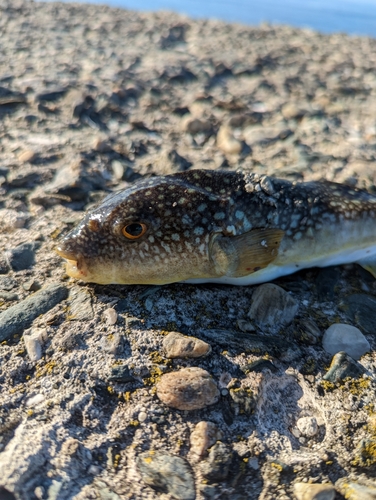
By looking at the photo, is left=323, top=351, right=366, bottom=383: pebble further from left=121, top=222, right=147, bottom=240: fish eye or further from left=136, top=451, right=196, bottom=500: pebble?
left=121, top=222, right=147, bottom=240: fish eye

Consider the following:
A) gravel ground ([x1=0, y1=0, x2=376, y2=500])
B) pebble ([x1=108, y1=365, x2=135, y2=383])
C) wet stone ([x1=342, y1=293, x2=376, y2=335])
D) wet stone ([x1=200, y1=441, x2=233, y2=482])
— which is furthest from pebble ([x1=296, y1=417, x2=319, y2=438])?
pebble ([x1=108, y1=365, x2=135, y2=383])

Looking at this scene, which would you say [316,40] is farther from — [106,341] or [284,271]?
[106,341]

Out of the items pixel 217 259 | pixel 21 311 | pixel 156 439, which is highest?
pixel 217 259

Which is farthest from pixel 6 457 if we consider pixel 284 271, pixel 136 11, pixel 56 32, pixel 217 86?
pixel 136 11

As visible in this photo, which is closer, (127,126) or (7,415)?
(7,415)

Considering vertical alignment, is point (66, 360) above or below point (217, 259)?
below

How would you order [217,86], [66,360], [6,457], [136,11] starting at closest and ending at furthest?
[6,457]
[66,360]
[217,86]
[136,11]

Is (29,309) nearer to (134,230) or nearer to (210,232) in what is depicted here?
(134,230)
